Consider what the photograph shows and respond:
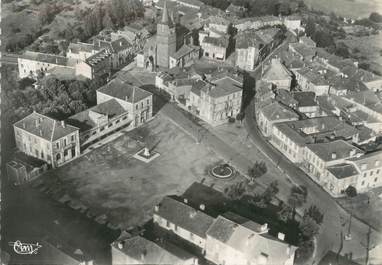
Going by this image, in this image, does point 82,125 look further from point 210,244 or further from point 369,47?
point 369,47

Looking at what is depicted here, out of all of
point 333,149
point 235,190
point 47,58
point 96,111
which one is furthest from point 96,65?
point 333,149

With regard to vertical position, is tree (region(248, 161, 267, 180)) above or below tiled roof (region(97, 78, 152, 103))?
below

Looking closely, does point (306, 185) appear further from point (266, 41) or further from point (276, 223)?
point (266, 41)

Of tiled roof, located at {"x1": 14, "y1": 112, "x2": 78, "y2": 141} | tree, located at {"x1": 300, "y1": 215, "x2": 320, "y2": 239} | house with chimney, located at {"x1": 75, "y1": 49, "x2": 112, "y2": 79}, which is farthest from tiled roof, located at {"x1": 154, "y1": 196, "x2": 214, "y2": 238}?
house with chimney, located at {"x1": 75, "y1": 49, "x2": 112, "y2": 79}

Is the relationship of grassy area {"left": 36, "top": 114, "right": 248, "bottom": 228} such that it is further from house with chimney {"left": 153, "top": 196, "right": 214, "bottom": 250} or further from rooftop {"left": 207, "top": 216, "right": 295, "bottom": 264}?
rooftop {"left": 207, "top": 216, "right": 295, "bottom": 264}

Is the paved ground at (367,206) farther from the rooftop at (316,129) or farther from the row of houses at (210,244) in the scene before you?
the row of houses at (210,244)

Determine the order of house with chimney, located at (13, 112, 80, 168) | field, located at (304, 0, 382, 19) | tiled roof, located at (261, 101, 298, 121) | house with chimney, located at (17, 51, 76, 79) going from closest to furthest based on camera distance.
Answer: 1. house with chimney, located at (13, 112, 80, 168)
2. tiled roof, located at (261, 101, 298, 121)
3. house with chimney, located at (17, 51, 76, 79)
4. field, located at (304, 0, 382, 19)
